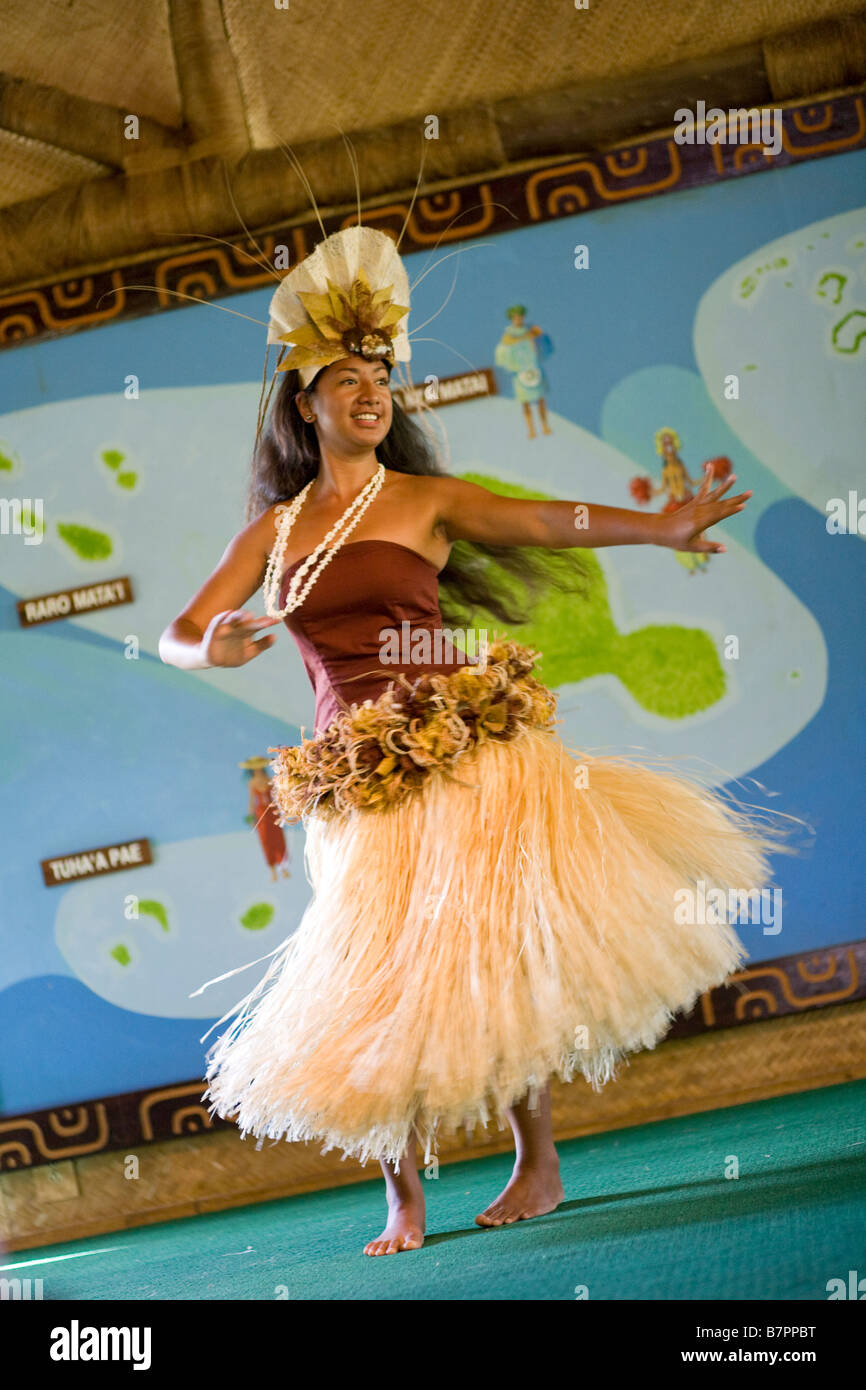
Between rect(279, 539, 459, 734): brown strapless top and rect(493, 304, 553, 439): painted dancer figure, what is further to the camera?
rect(493, 304, 553, 439): painted dancer figure

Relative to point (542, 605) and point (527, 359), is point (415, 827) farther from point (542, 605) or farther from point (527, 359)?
point (527, 359)

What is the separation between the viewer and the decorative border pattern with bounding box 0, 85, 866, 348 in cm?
344

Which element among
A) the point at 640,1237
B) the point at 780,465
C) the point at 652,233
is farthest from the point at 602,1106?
the point at 652,233

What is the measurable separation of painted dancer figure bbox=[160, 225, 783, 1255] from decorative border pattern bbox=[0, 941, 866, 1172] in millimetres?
1090

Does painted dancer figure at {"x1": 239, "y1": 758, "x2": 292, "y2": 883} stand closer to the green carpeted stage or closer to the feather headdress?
the green carpeted stage

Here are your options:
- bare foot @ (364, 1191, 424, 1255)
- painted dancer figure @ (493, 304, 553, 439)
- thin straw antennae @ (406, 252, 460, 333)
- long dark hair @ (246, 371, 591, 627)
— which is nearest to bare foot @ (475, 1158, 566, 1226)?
bare foot @ (364, 1191, 424, 1255)

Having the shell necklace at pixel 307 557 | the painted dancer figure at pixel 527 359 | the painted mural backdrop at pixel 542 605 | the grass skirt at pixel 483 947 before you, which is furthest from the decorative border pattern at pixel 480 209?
the grass skirt at pixel 483 947

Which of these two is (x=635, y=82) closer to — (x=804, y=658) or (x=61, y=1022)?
(x=804, y=658)

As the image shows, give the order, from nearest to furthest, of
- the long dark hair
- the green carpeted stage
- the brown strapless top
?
the green carpeted stage, the brown strapless top, the long dark hair

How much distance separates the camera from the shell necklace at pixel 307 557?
2363 mm

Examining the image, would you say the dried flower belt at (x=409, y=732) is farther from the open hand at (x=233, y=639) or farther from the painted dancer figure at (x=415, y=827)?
the open hand at (x=233, y=639)

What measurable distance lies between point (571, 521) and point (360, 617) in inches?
15.7

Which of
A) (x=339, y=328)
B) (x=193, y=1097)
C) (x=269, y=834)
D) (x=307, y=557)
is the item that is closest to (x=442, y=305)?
(x=339, y=328)

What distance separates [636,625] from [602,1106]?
1.21 metres
